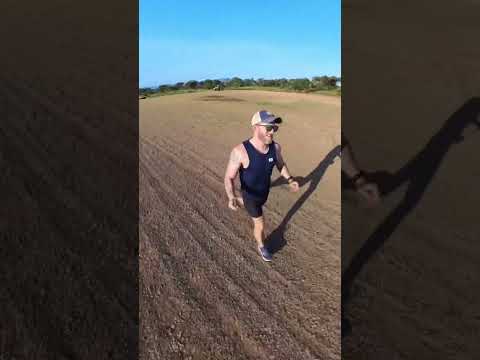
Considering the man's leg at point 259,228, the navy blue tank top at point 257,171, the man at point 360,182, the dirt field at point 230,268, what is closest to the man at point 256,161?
the navy blue tank top at point 257,171

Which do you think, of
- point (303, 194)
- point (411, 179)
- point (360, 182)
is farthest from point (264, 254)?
point (411, 179)

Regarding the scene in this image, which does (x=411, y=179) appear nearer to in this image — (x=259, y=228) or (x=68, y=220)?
(x=259, y=228)

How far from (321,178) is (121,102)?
439 cm

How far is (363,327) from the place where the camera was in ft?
9.28

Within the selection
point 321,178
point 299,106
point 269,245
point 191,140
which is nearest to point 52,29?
point 191,140

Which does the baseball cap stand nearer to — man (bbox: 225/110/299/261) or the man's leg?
man (bbox: 225/110/299/261)

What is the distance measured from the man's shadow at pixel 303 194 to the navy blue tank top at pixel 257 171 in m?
0.96

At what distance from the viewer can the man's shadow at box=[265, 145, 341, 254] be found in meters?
3.47

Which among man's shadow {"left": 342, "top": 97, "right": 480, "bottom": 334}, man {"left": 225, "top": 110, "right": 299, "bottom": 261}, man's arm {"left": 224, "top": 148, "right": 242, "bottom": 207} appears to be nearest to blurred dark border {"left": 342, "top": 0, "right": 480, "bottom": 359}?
man's shadow {"left": 342, "top": 97, "right": 480, "bottom": 334}

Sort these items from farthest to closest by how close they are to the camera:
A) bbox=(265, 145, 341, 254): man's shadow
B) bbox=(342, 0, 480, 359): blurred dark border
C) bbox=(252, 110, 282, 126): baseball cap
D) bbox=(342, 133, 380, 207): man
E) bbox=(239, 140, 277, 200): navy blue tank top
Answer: bbox=(342, 133, 380, 207): man
bbox=(265, 145, 341, 254): man's shadow
bbox=(342, 0, 480, 359): blurred dark border
bbox=(239, 140, 277, 200): navy blue tank top
bbox=(252, 110, 282, 126): baseball cap

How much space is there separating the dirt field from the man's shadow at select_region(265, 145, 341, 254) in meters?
0.02

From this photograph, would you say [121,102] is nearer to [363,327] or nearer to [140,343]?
[140,343]

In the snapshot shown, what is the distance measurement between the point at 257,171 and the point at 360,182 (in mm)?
2779

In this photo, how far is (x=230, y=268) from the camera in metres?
3.07
